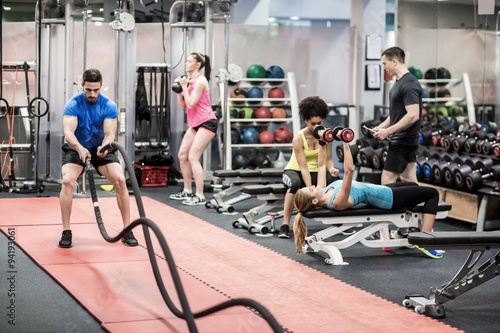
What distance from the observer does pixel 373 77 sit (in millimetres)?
9766

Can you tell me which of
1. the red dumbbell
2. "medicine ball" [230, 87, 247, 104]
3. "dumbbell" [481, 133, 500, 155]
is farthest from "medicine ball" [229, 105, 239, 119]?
the red dumbbell

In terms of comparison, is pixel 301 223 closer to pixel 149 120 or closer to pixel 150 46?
pixel 149 120

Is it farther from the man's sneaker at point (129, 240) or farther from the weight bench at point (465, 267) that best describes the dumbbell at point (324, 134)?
the man's sneaker at point (129, 240)

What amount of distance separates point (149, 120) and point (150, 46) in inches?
37.0

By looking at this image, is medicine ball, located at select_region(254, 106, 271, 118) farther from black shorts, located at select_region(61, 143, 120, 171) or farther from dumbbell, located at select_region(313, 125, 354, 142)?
dumbbell, located at select_region(313, 125, 354, 142)

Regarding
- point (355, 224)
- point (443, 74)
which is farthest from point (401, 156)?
point (443, 74)

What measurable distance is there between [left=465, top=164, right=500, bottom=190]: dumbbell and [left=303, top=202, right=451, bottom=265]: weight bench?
116 cm

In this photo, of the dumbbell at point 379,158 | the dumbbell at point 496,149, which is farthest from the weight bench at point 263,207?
the dumbbell at point 496,149

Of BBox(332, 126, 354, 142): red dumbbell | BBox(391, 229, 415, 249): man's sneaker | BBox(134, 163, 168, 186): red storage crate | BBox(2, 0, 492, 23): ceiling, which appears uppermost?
BBox(2, 0, 492, 23): ceiling

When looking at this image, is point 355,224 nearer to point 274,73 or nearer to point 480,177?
point 480,177

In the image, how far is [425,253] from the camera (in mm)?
5656

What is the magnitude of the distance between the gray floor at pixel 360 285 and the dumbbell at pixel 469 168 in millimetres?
1059

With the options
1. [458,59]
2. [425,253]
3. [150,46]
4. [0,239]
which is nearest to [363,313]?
[425,253]

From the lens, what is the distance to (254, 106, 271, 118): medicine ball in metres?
9.35
